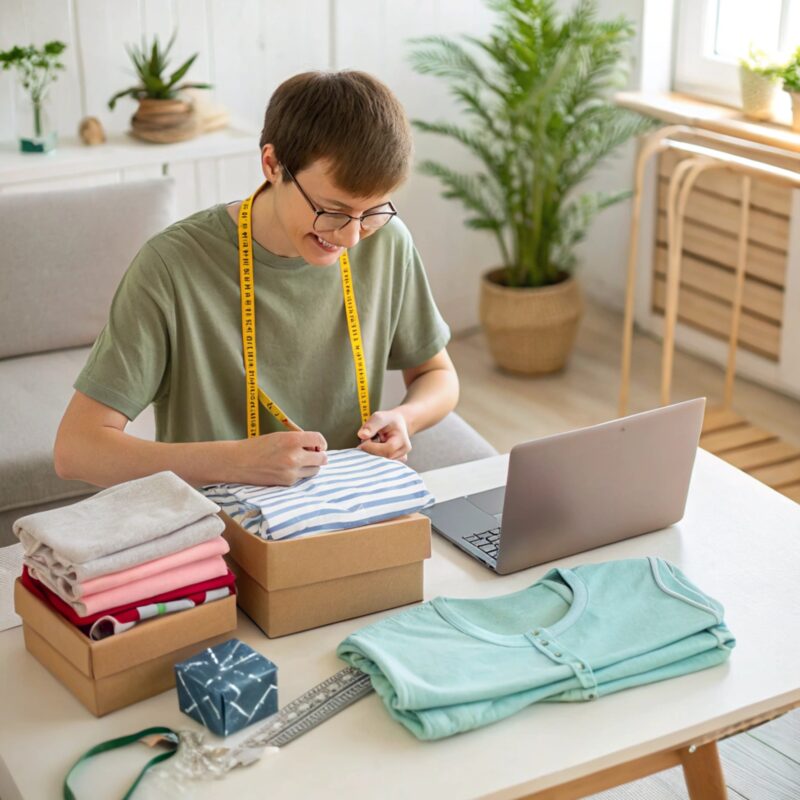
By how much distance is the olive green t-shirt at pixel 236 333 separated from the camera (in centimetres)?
174

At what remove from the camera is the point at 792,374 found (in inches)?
152

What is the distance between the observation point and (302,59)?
391cm

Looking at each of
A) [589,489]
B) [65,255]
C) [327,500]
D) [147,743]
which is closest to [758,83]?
[65,255]

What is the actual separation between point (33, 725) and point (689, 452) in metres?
0.92

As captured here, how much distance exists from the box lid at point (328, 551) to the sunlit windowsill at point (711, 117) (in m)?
1.99

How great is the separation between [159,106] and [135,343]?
6.05 ft

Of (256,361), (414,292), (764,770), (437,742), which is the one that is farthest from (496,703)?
(764,770)

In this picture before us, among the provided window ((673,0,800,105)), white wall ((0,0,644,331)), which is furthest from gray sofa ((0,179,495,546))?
window ((673,0,800,105))

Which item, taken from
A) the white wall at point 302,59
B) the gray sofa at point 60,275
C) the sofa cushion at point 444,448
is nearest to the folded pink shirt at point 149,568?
the sofa cushion at point 444,448

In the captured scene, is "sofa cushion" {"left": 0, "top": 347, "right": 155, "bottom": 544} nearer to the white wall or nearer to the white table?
the white wall

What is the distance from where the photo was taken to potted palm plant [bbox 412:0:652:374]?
373cm

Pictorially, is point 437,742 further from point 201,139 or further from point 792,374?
point 792,374

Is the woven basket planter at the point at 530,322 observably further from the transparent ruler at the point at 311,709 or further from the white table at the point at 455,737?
the transparent ruler at the point at 311,709

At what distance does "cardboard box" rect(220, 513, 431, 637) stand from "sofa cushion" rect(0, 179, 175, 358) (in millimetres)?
1683
